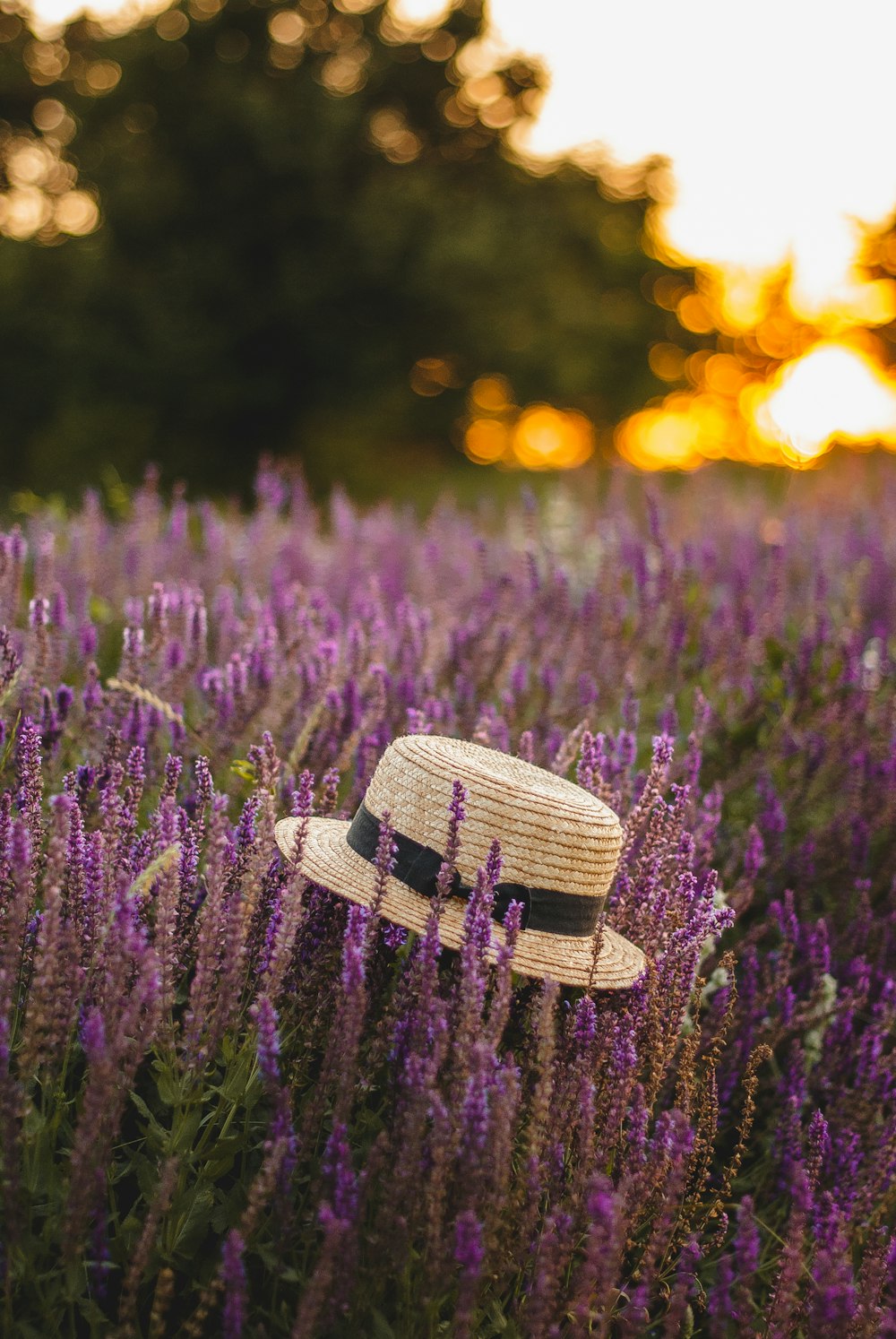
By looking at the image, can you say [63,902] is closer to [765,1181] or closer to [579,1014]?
[579,1014]

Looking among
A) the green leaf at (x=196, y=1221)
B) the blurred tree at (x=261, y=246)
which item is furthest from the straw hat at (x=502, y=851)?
the blurred tree at (x=261, y=246)

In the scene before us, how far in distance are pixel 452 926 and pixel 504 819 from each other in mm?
201

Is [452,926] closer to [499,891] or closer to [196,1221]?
[499,891]

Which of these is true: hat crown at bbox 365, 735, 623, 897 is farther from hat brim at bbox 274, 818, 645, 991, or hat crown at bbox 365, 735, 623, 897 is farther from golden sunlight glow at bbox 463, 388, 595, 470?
golden sunlight glow at bbox 463, 388, 595, 470

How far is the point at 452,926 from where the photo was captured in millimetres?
1947

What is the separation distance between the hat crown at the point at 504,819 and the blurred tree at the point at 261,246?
1549 centimetres

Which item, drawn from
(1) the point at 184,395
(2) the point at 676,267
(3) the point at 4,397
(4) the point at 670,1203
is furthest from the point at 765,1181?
(2) the point at 676,267

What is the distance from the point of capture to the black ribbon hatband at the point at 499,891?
200 centimetres

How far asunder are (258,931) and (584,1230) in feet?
2.27

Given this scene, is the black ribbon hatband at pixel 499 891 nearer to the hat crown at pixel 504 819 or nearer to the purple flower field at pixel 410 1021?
the hat crown at pixel 504 819

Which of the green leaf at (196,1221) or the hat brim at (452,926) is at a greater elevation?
the hat brim at (452,926)

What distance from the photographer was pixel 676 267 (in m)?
28.2

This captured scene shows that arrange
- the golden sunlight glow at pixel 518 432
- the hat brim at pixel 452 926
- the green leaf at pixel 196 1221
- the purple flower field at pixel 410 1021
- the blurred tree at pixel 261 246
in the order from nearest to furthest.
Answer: the purple flower field at pixel 410 1021 → the green leaf at pixel 196 1221 → the hat brim at pixel 452 926 → the blurred tree at pixel 261 246 → the golden sunlight glow at pixel 518 432

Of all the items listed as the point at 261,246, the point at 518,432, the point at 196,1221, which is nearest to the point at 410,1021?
the point at 196,1221
